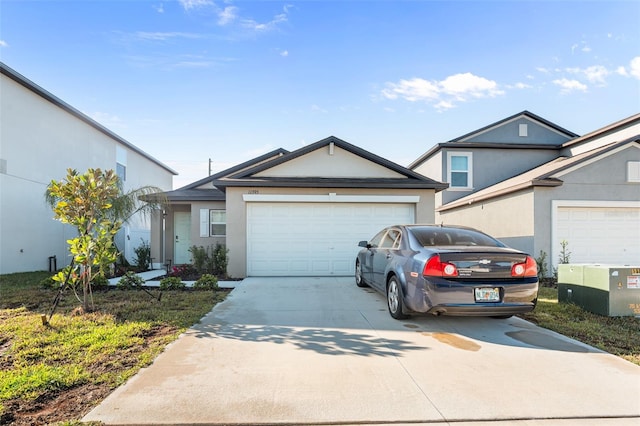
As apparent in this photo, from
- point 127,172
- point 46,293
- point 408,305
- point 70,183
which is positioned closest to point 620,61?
point 408,305

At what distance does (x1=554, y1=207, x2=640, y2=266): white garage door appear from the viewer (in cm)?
1105

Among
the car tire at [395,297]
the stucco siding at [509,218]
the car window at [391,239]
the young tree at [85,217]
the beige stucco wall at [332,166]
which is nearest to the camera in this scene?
the car tire at [395,297]

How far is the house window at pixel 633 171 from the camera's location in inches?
431

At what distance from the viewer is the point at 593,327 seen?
537 centimetres

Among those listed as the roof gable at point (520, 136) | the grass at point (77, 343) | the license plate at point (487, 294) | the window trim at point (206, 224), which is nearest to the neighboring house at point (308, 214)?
the grass at point (77, 343)

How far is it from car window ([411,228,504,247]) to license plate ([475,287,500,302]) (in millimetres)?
994

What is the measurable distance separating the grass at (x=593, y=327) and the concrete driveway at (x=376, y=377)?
0.86 feet

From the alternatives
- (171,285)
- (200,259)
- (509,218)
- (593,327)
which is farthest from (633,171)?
(200,259)

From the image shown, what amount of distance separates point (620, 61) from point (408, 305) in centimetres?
1024

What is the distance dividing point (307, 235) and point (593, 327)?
7.13m

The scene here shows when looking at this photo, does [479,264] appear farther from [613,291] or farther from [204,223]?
[204,223]

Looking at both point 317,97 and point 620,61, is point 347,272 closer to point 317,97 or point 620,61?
point 317,97

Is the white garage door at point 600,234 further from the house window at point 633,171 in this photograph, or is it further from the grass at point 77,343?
the grass at point 77,343

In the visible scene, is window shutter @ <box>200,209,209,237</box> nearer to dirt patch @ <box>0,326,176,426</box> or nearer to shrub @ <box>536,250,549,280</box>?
dirt patch @ <box>0,326,176,426</box>
